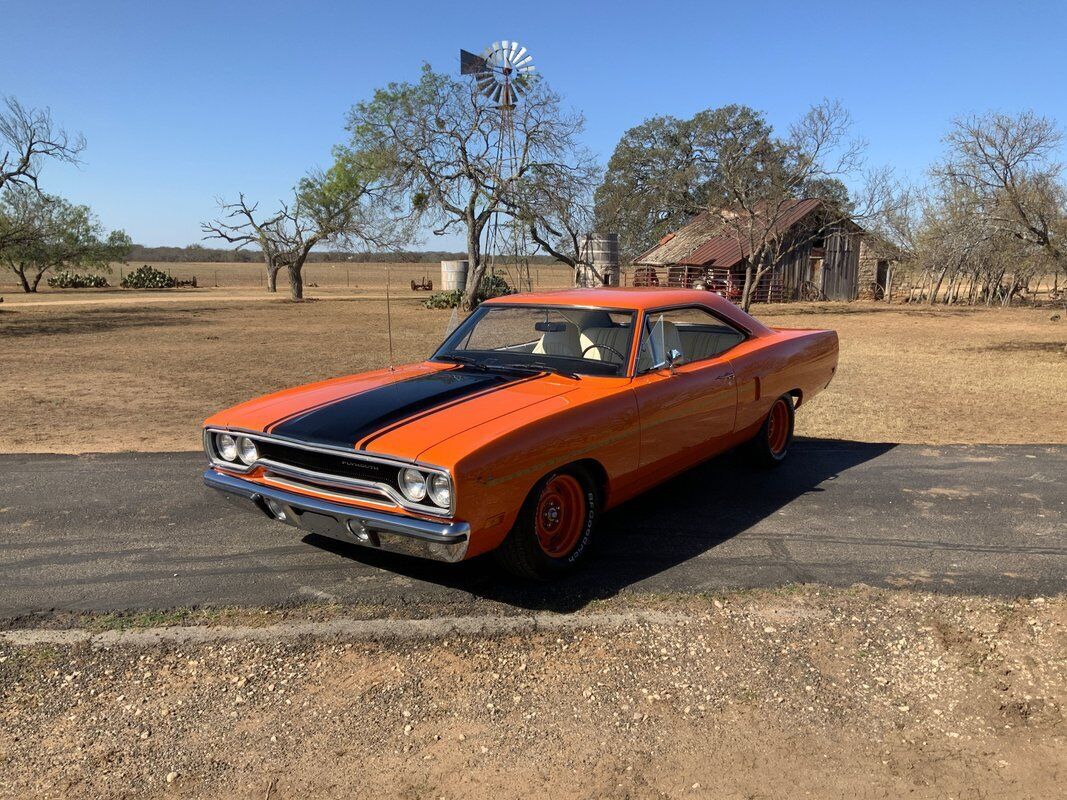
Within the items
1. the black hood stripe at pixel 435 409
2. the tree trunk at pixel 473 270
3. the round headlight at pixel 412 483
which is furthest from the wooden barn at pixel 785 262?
the round headlight at pixel 412 483

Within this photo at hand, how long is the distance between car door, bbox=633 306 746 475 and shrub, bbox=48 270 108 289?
2286 inches

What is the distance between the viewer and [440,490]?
130 inches

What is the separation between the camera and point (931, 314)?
30.8 m

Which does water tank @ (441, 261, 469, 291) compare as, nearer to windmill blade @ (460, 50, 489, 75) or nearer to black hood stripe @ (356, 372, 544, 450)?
windmill blade @ (460, 50, 489, 75)

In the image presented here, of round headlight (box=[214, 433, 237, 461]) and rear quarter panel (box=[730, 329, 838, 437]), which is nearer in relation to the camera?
round headlight (box=[214, 433, 237, 461])

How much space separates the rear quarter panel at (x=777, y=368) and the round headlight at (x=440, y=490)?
8.47 feet

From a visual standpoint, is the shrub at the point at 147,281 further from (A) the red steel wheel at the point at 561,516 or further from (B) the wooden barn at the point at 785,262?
(A) the red steel wheel at the point at 561,516

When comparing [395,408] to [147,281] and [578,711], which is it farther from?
[147,281]

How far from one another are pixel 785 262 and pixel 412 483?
3761cm

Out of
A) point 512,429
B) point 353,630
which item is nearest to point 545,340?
point 512,429

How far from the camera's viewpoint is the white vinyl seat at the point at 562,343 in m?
4.71

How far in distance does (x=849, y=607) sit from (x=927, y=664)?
20.6 inches

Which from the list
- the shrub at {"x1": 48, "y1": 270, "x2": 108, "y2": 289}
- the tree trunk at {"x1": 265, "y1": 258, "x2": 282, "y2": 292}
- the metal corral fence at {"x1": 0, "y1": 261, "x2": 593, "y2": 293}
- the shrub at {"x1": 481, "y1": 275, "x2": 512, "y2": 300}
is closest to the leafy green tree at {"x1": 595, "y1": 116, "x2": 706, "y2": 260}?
the metal corral fence at {"x1": 0, "y1": 261, "x2": 593, "y2": 293}

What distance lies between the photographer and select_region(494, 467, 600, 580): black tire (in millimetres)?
3613
